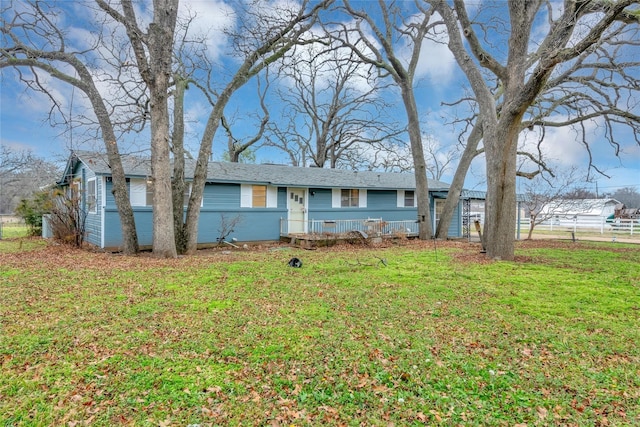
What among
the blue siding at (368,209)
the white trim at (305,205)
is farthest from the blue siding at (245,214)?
the white trim at (305,205)

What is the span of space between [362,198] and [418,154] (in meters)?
3.55

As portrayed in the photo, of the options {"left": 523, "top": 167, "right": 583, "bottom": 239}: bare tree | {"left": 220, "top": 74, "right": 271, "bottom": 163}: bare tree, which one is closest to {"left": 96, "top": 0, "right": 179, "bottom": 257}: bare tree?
{"left": 220, "top": 74, "right": 271, "bottom": 163}: bare tree

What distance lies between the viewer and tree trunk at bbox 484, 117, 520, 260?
8805 millimetres

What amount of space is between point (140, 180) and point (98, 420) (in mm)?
11019

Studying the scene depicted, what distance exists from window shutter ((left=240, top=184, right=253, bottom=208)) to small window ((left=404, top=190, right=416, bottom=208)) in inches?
341

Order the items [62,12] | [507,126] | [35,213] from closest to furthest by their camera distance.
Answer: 1. [507,126]
2. [62,12]
3. [35,213]

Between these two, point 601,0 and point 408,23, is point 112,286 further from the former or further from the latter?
point 408,23

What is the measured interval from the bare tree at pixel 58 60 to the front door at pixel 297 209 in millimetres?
6513

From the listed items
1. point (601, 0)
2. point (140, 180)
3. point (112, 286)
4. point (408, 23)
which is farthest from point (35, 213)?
point (601, 0)

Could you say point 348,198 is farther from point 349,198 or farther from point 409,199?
point 409,199

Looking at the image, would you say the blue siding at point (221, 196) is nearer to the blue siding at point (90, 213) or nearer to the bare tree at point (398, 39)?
the blue siding at point (90, 213)

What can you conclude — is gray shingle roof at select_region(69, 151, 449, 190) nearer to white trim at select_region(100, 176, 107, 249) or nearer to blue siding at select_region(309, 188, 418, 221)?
white trim at select_region(100, 176, 107, 249)

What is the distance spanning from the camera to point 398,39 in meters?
14.6

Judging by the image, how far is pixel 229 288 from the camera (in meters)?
6.16
